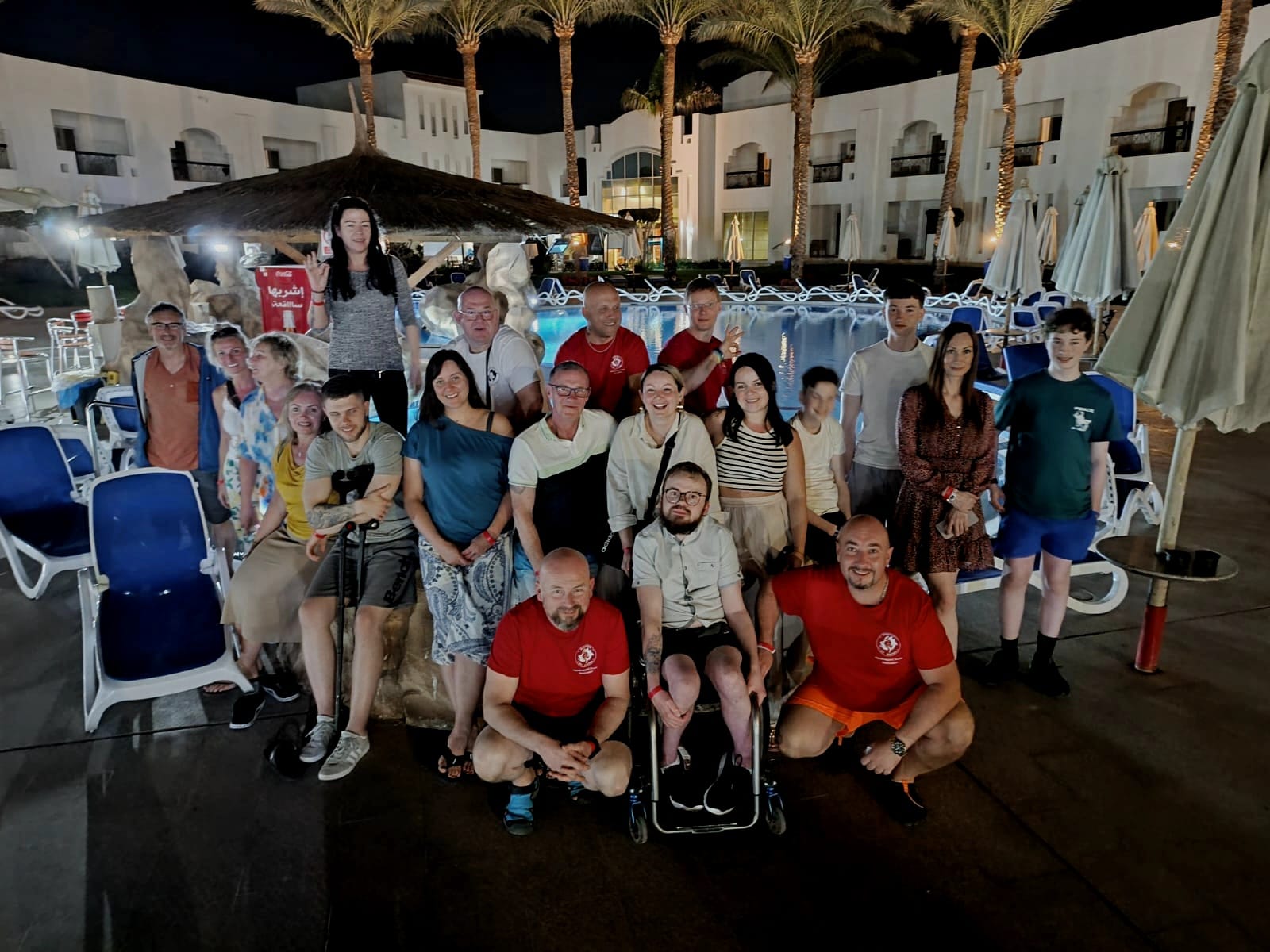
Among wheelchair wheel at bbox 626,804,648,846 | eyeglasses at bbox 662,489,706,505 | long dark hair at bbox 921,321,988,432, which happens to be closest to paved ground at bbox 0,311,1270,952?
wheelchair wheel at bbox 626,804,648,846

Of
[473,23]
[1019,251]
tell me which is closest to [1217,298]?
[1019,251]

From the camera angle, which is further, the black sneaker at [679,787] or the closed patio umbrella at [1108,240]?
the closed patio umbrella at [1108,240]

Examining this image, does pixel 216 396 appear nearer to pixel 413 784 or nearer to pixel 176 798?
pixel 176 798

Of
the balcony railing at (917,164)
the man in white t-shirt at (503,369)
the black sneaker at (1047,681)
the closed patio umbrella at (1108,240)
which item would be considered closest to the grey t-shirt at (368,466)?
the man in white t-shirt at (503,369)

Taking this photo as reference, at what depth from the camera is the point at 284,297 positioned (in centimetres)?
1030

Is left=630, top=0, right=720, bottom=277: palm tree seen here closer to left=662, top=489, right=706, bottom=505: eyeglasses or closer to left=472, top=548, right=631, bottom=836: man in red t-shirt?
left=662, top=489, right=706, bottom=505: eyeglasses

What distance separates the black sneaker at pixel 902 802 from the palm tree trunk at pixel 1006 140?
22910mm

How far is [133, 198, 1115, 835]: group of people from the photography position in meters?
3.18

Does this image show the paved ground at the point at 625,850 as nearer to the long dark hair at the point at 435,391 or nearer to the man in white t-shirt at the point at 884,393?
the man in white t-shirt at the point at 884,393

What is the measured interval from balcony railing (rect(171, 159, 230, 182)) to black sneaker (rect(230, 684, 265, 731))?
30584mm

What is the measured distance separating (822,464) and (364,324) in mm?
2643

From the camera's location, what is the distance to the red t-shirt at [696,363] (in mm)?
4371

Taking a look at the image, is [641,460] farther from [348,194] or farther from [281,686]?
[348,194]

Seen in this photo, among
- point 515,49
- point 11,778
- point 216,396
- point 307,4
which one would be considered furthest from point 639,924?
point 515,49
